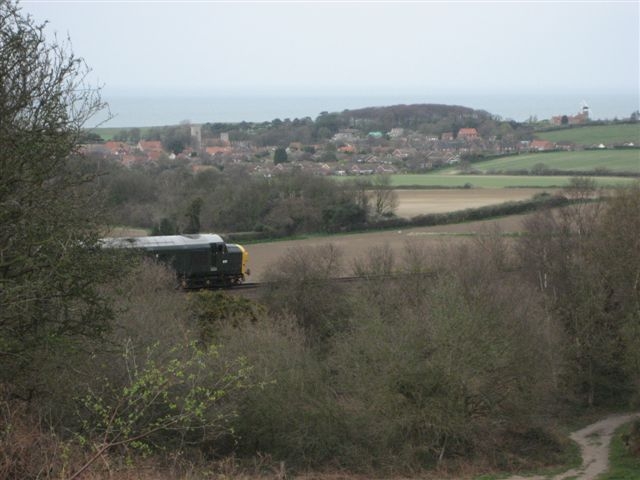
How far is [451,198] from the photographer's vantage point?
5425 centimetres

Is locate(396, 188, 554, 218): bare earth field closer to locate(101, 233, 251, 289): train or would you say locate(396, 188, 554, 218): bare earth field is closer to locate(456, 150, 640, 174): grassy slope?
locate(456, 150, 640, 174): grassy slope

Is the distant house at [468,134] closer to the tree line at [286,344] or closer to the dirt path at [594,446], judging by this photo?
the tree line at [286,344]

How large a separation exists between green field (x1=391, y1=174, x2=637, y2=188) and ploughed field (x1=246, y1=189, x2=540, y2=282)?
2.93 metres

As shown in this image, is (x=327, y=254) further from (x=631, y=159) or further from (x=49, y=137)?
(x=631, y=159)

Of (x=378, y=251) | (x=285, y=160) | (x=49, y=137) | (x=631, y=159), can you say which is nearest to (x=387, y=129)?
(x=285, y=160)

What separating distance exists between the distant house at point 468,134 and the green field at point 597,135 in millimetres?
7548

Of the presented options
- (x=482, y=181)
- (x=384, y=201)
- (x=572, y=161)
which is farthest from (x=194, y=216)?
(x=572, y=161)

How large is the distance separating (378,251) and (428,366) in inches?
547

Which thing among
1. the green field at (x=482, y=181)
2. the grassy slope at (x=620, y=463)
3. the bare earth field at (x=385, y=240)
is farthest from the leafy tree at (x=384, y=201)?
the grassy slope at (x=620, y=463)

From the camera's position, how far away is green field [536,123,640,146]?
79.8 metres

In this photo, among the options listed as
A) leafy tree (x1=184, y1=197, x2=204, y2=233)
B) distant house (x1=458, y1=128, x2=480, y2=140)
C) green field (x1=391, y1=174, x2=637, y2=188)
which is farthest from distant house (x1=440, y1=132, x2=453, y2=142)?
leafy tree (x1=184, y1=197, x2=204, y2=233)

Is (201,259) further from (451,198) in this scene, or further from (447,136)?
(447,136)

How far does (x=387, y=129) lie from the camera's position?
113 meters

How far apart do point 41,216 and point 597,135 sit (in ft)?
267
